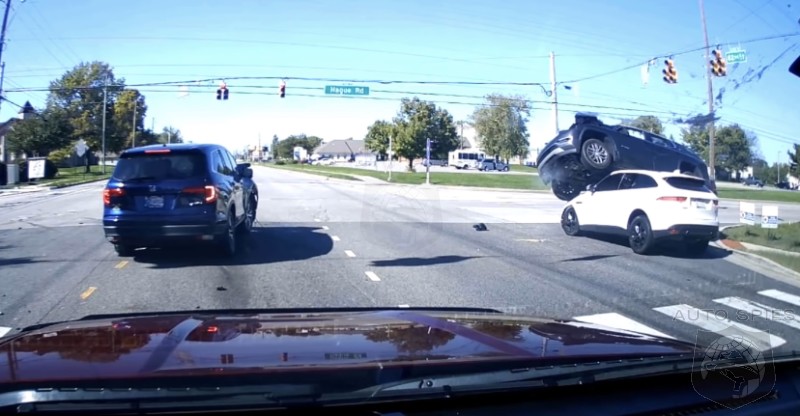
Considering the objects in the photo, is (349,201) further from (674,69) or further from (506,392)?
(506,392)

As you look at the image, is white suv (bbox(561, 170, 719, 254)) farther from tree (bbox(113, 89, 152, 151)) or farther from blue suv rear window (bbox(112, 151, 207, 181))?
tree (bbox(113, 89, 152, 151))

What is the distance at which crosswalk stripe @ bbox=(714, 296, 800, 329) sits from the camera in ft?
24.5

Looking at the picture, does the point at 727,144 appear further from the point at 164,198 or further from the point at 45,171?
the point at 45,171

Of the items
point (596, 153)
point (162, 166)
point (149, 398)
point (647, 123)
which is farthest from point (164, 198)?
point (647, 123)

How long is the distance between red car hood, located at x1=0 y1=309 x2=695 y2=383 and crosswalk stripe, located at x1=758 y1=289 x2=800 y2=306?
5698 millimetres

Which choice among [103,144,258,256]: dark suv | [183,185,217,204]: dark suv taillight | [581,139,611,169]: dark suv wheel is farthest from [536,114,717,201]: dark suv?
[183,185,217,204]: dark suv taillight

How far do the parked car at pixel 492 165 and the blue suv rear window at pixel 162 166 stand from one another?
54.4 meters

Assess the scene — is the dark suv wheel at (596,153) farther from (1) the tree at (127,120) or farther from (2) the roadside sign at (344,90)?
(1) the tree at (127,120)

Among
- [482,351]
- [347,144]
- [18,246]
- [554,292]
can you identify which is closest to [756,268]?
[554,292]

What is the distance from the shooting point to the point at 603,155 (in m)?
15.2

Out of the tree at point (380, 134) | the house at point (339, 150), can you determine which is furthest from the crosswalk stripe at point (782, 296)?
the house at point (339, 150)

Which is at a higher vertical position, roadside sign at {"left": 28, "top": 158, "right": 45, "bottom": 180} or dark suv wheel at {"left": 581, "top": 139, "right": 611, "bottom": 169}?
dark suv wheel at {"left": 581, "top": 139, "right": 611, "bottom": 169}

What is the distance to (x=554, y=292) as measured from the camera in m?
8.59

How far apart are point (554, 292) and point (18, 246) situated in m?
9.74
